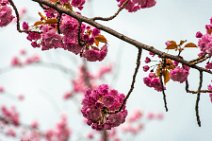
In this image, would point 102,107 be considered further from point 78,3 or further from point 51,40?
point 78,3

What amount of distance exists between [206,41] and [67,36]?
110 centimetres

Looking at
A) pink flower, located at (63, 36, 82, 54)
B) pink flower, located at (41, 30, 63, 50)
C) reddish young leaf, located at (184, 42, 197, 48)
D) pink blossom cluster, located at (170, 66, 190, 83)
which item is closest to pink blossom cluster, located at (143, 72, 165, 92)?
pink blossom cluster, located at (170, 66, 190, 83)

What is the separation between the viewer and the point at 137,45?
2.69m

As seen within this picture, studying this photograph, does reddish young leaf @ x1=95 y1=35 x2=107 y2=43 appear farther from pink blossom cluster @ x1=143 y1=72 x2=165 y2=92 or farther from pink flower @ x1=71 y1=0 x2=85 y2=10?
pink blossom cluster @ x1=143 y1=72 x2=165 y2=92

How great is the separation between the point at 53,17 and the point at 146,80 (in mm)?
999

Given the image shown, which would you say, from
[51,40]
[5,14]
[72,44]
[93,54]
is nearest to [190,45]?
→ [93,54]

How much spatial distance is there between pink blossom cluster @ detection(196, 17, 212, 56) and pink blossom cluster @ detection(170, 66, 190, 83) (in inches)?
9.4

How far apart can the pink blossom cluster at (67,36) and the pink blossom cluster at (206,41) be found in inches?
32.1

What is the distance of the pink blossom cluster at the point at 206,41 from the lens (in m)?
2.85

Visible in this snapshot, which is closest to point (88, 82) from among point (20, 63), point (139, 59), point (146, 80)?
point (20, 63)

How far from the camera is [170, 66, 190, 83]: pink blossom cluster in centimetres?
306

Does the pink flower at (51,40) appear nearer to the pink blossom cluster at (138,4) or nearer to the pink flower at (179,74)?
the pink blossom cluster at (138,4)

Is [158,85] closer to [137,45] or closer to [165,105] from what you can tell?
[165,105]

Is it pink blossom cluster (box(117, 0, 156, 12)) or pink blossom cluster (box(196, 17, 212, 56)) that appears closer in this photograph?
pink blossom cluster (box(196, 17, 212, 56))
